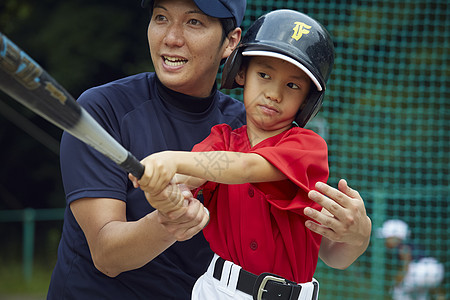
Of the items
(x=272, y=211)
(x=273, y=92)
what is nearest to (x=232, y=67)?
(x=273, y=92)

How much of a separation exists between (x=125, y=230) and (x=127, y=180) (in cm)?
30

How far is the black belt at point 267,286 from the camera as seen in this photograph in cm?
183

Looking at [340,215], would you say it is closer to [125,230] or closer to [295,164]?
[295,164]

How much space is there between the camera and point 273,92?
1.87 meters

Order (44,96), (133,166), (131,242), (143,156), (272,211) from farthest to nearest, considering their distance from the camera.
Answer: (143,156) < (272,211) < (131,242) < (133,166) < (44,96)

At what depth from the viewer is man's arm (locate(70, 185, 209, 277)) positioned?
1.66 meters

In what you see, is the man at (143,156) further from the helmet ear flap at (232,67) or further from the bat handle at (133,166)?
the bat handle at (133,166)

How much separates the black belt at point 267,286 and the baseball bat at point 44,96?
0.67 metres

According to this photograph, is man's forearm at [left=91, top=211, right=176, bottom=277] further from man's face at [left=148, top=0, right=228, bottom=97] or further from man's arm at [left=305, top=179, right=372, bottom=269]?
man's face at [left=148, top=0, right=228, bottom=97]

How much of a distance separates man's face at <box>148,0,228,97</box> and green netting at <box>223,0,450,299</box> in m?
6.28

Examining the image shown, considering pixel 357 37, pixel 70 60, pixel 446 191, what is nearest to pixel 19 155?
pixel 70 60

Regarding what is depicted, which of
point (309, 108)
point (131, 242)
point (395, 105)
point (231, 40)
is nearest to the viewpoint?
point (131, 242)

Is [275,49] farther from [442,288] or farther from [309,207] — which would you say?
[442,288]

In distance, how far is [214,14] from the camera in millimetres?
2127
